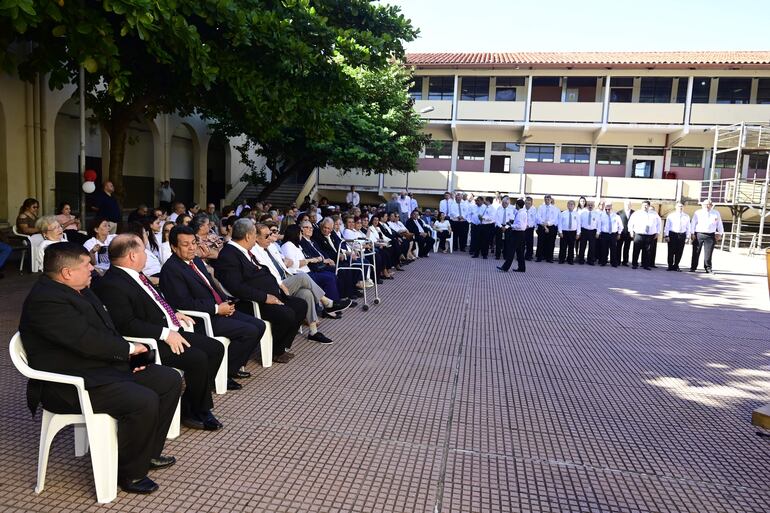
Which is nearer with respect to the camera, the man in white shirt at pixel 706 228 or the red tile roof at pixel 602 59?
the man in white shirt at pixel 706 228

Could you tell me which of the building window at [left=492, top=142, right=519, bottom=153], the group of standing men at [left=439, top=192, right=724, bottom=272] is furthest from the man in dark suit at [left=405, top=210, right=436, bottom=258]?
the building window at [left=492, top=142, right=519, bottom=153]

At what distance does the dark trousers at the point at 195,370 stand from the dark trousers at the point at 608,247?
14.0 metres

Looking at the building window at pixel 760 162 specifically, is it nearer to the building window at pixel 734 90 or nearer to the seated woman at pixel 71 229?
the building window at pixel 734 90

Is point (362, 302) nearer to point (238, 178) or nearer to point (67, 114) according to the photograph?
point (67, 114)

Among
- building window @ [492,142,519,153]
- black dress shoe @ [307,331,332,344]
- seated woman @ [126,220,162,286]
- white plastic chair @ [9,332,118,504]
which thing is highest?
building window @ [492,142,519,153]

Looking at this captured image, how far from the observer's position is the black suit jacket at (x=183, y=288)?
456cm

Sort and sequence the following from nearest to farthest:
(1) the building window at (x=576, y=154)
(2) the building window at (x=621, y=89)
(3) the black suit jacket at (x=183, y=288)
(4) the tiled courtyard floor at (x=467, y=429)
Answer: (4) the tiled courtyard floor at (x=467, y=429)
(3) the black suit jacket at (x=183, y=288)
(2) the building window at (x=621, y=89)
(1) the building window at (x=576, y=154)

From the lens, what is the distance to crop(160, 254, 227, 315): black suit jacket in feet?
15.0

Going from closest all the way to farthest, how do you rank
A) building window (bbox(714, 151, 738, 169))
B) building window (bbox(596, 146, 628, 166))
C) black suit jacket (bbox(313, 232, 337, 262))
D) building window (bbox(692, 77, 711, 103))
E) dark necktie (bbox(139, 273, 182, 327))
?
dark necktie (bbox(139, 273, 182, 327)), black suit jacket (bbox(313, 232, 337, 262)), building window (bbox(692, 77, 711, 103)), building window (bbox(714, 151, 738, 169)), building window (bbox(596, 146, 628, 166))

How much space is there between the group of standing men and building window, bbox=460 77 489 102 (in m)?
12.5

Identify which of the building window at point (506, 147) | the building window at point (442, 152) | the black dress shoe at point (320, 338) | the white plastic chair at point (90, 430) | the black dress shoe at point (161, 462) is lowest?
the black dress shoe at point (161, 462)

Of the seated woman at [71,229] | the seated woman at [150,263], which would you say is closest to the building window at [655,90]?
the seated woman at [71,229]

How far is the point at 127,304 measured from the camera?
3.75 m

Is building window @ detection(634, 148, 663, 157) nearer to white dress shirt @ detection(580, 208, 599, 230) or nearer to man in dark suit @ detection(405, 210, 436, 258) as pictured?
white dress shirt @ detection(580, 208, 599, 230)
